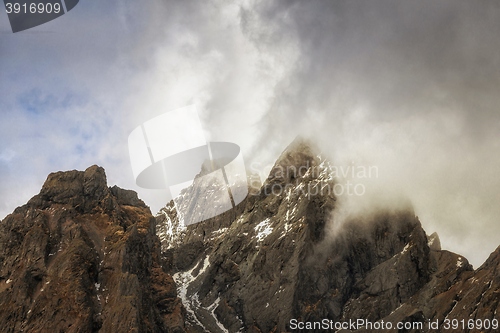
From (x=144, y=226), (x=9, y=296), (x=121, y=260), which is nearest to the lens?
(x=9, y=296)

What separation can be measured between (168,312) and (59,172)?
6052 cm

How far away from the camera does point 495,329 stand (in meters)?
164

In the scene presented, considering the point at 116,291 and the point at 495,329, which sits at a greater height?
the point at 116,291

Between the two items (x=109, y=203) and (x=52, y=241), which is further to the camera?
(x=109, y=203)

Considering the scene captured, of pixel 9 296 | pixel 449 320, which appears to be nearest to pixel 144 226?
pixel 9 296

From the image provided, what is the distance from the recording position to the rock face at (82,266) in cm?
14588

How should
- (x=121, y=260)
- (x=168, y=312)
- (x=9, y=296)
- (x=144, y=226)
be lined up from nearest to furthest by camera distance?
(x=9, y=296) < (x=121, y=260) < (x=168, y=312) < (x=144, y=226)

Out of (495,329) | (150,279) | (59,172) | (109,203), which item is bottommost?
(495,329)

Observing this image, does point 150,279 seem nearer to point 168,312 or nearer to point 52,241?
point 168,312

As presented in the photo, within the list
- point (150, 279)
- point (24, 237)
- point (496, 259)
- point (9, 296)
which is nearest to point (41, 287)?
point (9, 296)

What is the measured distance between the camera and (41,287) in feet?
497

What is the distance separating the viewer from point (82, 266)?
157 m

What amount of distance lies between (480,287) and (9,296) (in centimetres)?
15255

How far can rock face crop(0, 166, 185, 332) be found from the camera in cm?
14588
